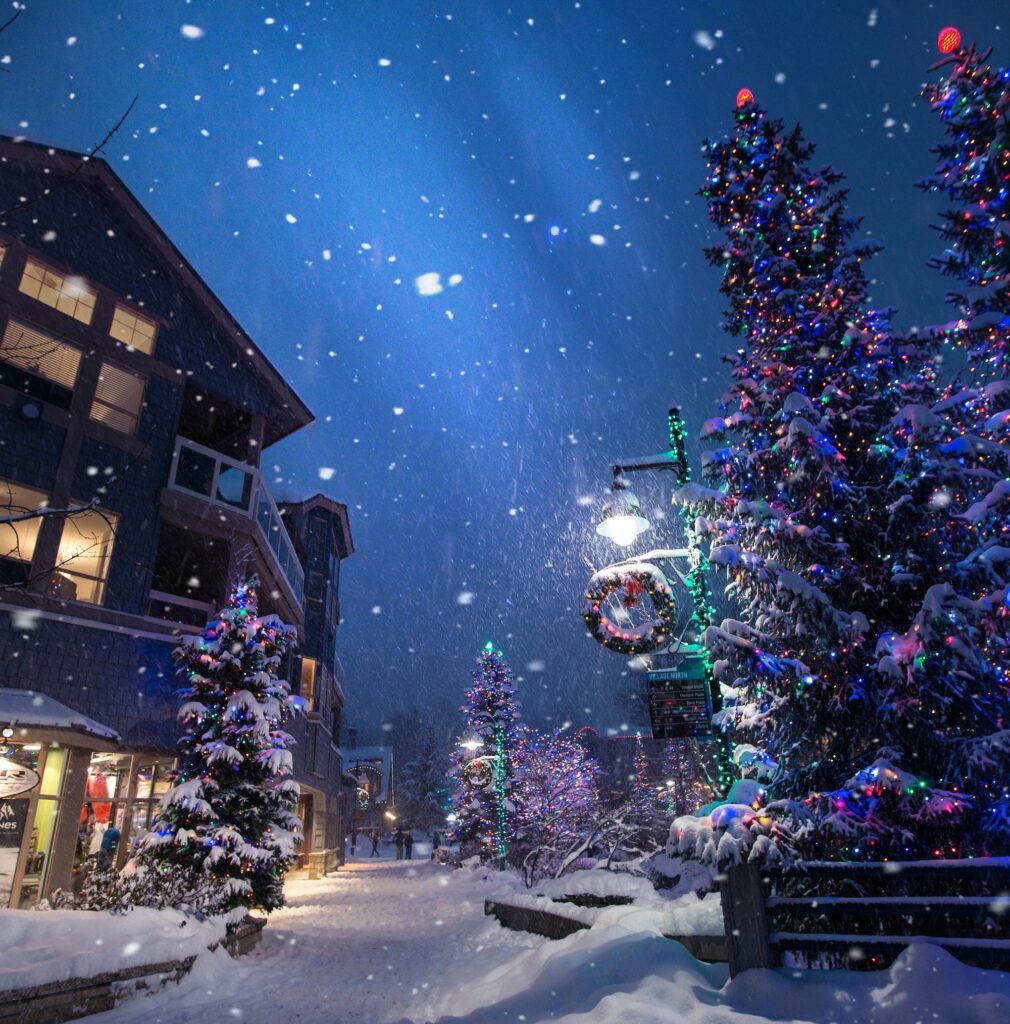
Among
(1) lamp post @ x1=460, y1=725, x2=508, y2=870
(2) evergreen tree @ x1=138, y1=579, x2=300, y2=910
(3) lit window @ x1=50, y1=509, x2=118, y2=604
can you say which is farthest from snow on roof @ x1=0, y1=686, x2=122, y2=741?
(1) lamp post @ x1=460, y1=725, x2=508, y2=870

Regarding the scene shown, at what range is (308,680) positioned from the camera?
1185 inches

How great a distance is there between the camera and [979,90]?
925cm

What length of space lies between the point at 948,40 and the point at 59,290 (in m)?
17.5

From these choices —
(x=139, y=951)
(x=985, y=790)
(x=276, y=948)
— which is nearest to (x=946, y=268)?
(x=985, y=790)

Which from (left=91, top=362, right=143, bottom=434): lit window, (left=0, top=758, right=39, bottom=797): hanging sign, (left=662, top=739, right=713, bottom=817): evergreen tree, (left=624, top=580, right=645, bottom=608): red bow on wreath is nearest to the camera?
(left=624, top=580, right=645, bottom=608): red bow on wreath

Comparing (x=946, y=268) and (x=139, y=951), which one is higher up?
(x=946, y=268)

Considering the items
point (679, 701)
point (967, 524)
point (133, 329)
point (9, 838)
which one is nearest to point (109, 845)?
point (9, 838)

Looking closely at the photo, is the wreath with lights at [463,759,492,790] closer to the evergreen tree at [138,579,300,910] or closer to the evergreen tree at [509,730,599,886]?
the evergreen tree at [509,730,599,886]

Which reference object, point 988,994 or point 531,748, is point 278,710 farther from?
point 531,748

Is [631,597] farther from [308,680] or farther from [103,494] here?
[308,680]

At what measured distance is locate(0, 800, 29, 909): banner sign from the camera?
11.7 meters

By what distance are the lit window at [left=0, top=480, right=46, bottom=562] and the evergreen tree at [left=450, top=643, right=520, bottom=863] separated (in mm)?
19833

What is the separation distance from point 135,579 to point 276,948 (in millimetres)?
8300

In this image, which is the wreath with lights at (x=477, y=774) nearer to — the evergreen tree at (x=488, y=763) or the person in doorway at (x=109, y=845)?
the evergreen tree at (x=488, y=763)
